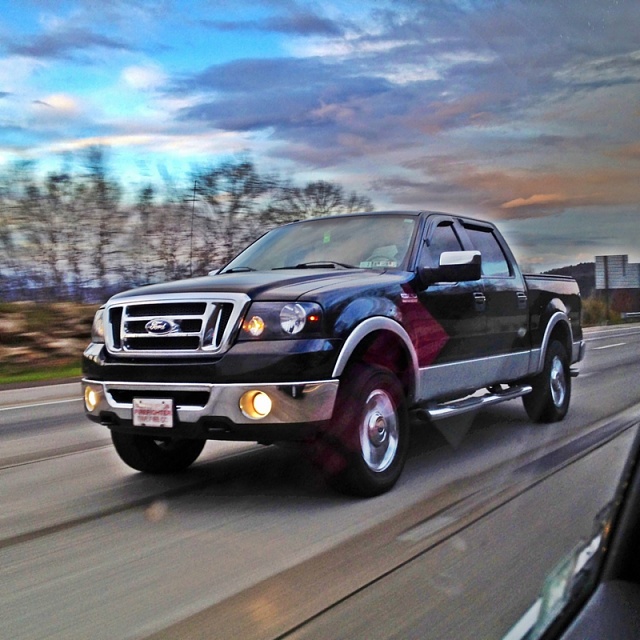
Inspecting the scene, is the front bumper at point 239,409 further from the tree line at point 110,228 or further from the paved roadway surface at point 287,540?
the tree line at point 110,228

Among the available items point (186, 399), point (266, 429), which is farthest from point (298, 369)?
point (186, 399)

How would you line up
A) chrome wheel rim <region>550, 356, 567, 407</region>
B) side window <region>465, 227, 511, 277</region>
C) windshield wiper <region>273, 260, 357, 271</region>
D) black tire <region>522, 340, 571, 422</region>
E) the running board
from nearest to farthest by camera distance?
the running board < windshield wiper <region>273, 260, 357, 271</region> < side window <region>465, 227, 511, 277</region> < black tire <region>522, 340, 571, 422</region> < chrome wheel rim <region>550, 356, 567, 407</region>

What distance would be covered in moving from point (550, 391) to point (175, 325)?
169 inches

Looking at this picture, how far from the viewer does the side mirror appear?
5.77 meters

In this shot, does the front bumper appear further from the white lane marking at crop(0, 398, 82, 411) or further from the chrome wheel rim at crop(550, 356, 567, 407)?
the white lane marking at crop(0, 398, 82, 411)

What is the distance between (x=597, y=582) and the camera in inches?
54.9

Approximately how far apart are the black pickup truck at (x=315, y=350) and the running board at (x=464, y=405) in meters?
0.02

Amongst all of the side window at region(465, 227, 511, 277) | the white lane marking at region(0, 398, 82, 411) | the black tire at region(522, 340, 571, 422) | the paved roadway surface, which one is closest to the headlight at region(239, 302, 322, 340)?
the paved roadway surface

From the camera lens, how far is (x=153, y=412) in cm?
491

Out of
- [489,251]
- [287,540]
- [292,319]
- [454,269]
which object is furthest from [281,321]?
[489,251]

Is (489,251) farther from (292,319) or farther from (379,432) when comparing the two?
(292,319)

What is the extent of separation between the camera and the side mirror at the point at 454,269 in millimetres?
5766

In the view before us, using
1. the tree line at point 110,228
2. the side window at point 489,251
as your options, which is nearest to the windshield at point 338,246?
the side window at point 489,251

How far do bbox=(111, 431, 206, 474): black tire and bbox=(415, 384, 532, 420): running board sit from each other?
167cm
